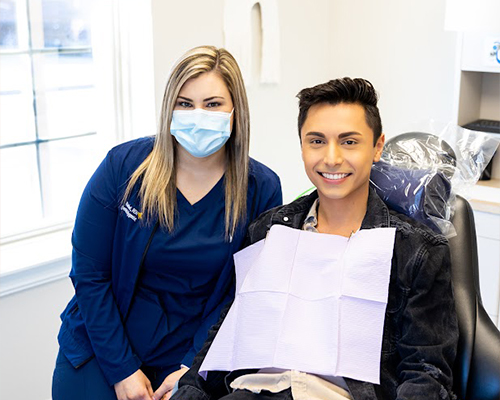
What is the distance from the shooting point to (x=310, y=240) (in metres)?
1.52

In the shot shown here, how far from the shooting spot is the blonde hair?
1.68 m

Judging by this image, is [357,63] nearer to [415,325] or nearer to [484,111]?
[484,111]

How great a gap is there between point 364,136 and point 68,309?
86 centimetres

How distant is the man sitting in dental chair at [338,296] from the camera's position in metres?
1.39

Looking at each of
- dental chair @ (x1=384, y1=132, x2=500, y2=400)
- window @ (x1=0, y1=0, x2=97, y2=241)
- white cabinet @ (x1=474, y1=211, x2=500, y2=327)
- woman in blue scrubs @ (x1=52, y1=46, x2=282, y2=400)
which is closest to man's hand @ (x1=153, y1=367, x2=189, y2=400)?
woman in blue scrubs @ (x1=52, y1=46, x2=282, y2=400)

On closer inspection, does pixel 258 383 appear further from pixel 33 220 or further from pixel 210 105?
pixel 33 220

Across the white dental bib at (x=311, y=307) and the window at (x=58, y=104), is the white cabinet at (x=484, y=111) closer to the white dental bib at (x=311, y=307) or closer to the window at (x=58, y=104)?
the window at (x=58, y=104)

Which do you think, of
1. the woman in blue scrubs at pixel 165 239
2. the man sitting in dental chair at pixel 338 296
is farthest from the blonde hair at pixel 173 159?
the man sitting in dental chair at pixel 338 296

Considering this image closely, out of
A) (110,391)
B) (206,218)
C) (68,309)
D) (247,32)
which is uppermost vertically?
(247,32)

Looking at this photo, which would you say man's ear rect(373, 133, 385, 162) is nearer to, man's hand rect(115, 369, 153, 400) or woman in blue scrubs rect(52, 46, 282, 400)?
woman in blue scrubs rect(52, 46, 282, 400)

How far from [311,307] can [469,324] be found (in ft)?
1.10

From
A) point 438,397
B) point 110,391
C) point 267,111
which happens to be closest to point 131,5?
point 267,111

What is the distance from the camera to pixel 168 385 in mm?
1696

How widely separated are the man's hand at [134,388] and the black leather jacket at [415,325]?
24cm
